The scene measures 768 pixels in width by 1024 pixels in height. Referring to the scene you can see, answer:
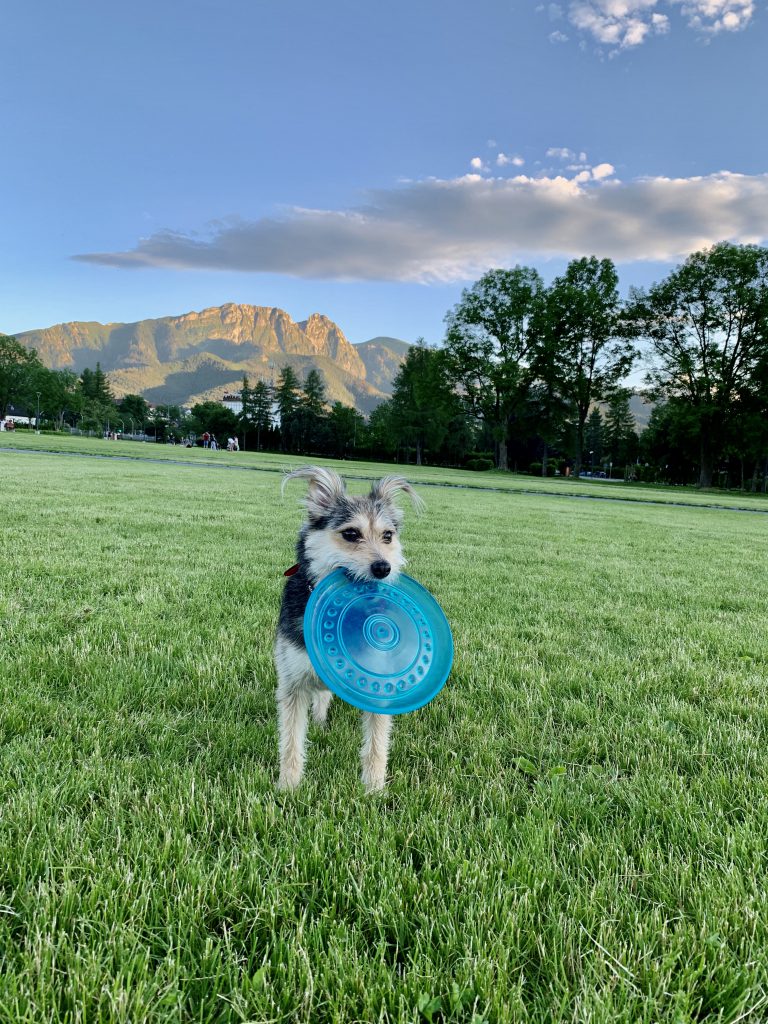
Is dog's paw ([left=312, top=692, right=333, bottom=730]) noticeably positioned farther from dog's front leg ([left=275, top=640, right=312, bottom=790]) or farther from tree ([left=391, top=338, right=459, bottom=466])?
tree ([left=391, top=338, right=459, bottom=466])

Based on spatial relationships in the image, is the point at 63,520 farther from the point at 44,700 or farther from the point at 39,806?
the point at 39,806

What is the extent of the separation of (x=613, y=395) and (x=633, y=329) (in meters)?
7.43

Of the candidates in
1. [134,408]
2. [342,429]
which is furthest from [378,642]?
[134,408]

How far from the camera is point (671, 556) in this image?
10805mm

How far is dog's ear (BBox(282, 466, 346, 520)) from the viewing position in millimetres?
3578

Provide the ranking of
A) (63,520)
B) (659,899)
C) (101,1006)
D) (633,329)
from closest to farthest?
(101,1006) → (659,899) → (63,520) → (633,329)

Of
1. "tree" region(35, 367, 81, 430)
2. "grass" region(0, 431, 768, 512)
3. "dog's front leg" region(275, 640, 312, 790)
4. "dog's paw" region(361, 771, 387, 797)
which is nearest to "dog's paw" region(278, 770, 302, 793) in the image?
"dog's front leg" region(275, 640, 312, 790)

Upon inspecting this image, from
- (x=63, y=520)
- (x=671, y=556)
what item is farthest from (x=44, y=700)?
(x=671, y=556)

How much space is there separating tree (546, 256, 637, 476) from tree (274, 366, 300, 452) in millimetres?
59512

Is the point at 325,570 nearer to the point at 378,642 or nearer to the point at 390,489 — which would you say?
the point at 378,642

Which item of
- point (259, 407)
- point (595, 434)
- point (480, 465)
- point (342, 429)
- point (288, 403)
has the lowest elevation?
point (480, 465)

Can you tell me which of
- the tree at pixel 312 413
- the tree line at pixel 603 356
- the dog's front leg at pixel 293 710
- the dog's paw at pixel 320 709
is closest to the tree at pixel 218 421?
the tree at pixel 312 413

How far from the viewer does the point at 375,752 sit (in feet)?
9.16

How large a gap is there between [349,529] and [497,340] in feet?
205
